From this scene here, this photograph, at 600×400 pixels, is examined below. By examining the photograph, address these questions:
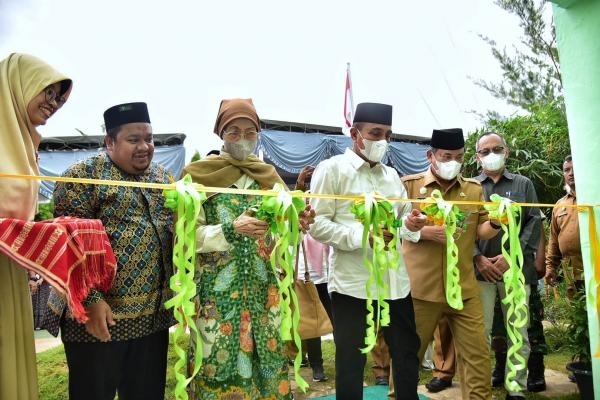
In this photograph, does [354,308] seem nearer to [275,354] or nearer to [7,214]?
[275,354]

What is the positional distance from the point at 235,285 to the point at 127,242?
592 mm

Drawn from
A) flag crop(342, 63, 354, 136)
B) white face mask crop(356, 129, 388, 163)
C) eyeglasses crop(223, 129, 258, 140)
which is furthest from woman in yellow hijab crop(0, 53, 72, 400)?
flag crop(342, 63, 354, 136)

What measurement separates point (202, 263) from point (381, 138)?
1.41m

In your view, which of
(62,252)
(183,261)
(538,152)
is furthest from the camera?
(538,152)

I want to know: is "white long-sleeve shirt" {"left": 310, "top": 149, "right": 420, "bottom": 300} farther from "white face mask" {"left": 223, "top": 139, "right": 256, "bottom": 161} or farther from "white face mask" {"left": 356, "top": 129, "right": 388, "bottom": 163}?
"white face mask" {"left": 223, "top": 139, "right": 256, "bottom": 161}

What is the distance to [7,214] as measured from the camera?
76.3 inches

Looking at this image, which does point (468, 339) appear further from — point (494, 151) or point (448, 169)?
point (494, 151)

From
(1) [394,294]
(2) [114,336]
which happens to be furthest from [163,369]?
(1) [394,294]

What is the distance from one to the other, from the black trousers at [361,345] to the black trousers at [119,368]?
3.36 feet

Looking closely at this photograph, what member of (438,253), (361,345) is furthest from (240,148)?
(438,253)

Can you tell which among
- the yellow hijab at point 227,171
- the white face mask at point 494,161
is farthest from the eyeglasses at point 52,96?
the white face mask at point 494,161

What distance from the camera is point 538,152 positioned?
6.23m

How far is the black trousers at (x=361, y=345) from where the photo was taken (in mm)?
2908

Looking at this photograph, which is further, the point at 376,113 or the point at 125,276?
the point at 376,113
